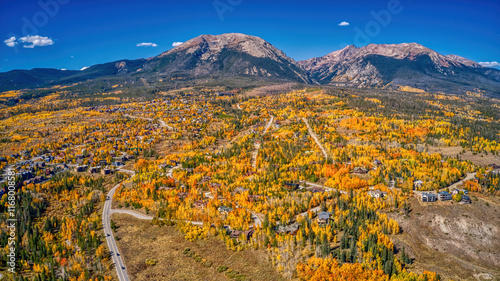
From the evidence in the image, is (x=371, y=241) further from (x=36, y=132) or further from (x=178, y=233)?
(x=36, y=132)

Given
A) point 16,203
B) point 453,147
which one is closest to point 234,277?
point 16,203

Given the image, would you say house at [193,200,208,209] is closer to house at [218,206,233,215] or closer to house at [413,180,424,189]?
house at [218,206,233,215]

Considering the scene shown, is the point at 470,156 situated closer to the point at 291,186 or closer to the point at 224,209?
the point at 291,186

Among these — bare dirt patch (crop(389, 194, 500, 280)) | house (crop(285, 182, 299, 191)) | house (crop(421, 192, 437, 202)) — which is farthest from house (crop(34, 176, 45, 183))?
house (crop(421, 192, 437, 202))

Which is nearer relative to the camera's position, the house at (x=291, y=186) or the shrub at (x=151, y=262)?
the shrub at (x=151, y=262)

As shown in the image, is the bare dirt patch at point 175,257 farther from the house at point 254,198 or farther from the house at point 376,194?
the house at point 376,194

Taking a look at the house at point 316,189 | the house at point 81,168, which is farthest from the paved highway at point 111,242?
the house at point 316,189
